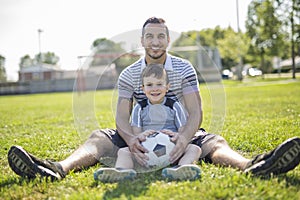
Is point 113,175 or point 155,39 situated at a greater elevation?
point 155,39

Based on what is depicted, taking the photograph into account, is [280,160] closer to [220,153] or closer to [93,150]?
[220,153]

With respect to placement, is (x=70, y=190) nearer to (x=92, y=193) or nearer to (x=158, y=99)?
(x=92, y=193)

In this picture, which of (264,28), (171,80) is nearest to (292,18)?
(264,28)

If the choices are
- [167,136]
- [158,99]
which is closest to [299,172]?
[167,136]

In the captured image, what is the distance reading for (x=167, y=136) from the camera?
3031 mm

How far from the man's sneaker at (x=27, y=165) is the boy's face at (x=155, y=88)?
3.22 ft

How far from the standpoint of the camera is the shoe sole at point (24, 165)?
2.81m

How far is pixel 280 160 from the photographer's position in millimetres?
2602

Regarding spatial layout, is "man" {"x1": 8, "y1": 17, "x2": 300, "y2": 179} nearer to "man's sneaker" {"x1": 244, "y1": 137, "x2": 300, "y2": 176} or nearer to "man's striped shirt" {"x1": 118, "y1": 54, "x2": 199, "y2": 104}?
"man's striped shirt" {"x1": 118, "y1": 54, "x2": 199, "y2": 104}

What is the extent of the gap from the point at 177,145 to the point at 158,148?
0.15 m

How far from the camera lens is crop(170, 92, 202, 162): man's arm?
9.75 feet

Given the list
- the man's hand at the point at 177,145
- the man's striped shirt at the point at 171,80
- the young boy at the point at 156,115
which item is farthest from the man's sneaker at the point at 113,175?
the man's striped shirt at the point at 171,80

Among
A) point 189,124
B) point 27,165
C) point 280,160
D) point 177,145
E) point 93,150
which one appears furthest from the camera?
point 93,150

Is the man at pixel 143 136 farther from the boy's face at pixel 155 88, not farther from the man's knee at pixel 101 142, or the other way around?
the boy's face at pixel 155 88
